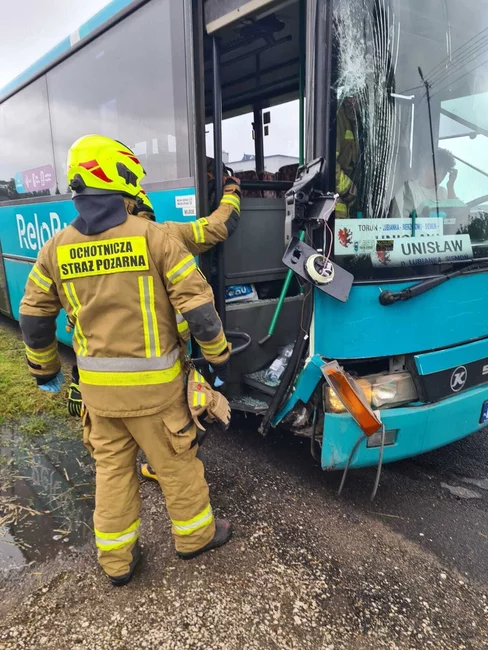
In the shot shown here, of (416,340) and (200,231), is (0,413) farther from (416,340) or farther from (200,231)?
(416,340)

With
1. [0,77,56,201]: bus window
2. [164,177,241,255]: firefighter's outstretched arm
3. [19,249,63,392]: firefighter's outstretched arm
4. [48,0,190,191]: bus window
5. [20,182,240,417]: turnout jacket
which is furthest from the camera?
[0,77,56,201]: bus window

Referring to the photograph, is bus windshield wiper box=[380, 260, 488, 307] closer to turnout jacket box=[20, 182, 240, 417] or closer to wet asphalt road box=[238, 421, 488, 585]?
turnout jacket box=[20, 182, 240, 417]

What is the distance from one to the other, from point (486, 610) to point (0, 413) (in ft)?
12.4

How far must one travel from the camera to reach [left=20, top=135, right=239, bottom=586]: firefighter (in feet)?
6.74

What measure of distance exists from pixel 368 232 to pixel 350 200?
0.19 m

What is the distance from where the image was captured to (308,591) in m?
2.16

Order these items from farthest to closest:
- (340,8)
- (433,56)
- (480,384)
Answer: (480,384) → (433,56) → (340,8)

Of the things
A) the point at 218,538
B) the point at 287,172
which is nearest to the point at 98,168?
the point at 218,538

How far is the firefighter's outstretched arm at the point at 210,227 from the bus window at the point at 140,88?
1.07ft

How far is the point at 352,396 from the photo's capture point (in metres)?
2.39

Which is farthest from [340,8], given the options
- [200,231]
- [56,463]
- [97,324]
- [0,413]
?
[0,413]

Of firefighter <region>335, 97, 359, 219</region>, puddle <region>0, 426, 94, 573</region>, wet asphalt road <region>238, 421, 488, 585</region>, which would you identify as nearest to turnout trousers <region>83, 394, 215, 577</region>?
puddle <region>0, 426, 94, 573</region>

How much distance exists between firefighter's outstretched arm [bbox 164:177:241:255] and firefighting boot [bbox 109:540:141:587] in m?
1.67

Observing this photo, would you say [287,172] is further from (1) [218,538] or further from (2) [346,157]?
(1) [218,538]
